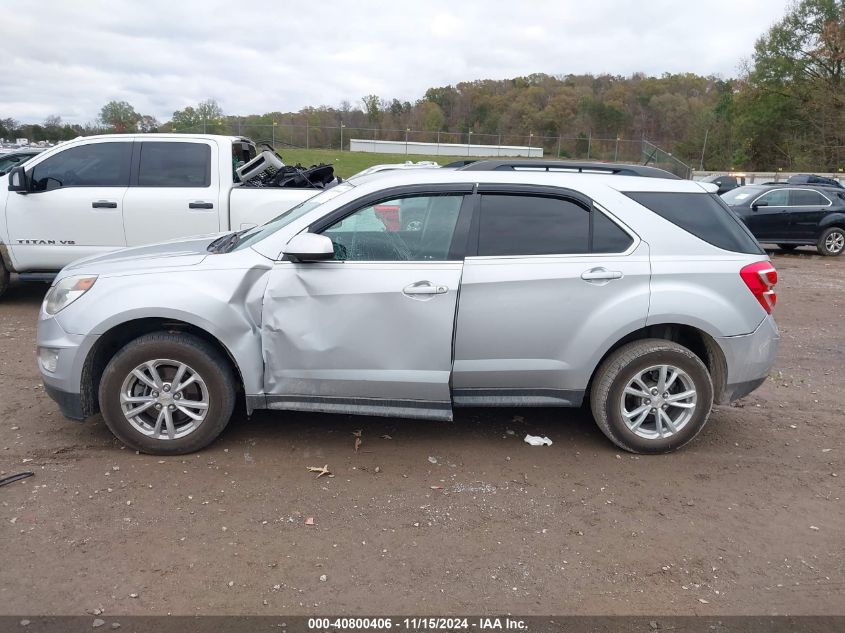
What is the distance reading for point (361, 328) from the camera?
4000mm

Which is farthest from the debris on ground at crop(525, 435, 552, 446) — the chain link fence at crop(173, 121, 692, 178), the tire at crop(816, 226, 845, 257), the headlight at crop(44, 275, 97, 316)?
the chain link fence at crop(173, 121, 692, 178)

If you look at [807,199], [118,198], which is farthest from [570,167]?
[807,199]

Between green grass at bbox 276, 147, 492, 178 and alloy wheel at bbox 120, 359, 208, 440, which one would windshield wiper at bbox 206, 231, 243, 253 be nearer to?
alloy wheel at bbox 120, 359, 208, 440

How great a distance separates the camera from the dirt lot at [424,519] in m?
2.94

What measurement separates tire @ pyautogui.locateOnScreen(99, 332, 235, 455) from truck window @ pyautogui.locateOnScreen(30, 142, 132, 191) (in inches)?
171

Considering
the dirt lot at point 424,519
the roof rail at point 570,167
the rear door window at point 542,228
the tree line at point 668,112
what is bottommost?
the dirt lot at point 424,519

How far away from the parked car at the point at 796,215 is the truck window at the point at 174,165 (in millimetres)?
12160

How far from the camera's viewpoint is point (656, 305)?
13.5 feet

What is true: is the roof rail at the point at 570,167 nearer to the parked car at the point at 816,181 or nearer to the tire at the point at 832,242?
the tire at the point at 832,242

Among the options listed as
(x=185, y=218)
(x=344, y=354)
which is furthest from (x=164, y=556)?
(x=185, y=218)

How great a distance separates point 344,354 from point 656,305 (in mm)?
1945

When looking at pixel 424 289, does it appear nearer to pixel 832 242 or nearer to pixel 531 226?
pixel 531 226

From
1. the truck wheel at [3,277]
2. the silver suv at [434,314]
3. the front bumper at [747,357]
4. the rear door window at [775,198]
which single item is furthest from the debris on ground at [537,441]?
the rear door window at [775,198]
